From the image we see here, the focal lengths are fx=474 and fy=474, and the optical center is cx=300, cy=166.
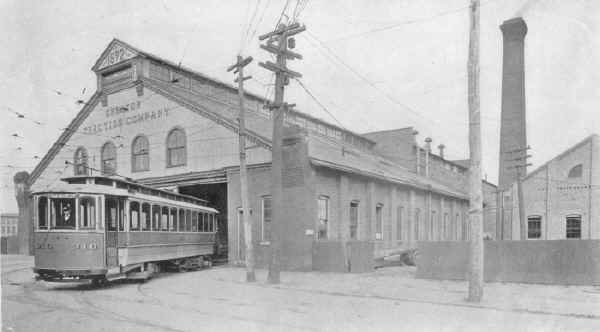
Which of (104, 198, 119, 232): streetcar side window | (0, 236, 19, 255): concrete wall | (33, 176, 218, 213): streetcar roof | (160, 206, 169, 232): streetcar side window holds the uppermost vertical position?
(33, 176, 218, 213): streetcar roof

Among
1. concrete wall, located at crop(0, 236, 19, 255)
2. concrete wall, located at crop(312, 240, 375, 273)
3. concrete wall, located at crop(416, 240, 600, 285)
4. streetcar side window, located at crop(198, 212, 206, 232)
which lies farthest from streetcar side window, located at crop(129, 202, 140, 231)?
concrete wall, located at crop(0, 236, 19, 255)

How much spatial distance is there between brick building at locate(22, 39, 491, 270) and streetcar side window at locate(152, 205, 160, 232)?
4734 mm

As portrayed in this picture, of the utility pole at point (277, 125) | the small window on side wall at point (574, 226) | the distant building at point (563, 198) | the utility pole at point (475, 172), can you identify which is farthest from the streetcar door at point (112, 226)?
the small window on side wall at point (574, 226)

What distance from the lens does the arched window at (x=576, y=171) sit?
2986cm

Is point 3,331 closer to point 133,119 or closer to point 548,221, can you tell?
point 133,119

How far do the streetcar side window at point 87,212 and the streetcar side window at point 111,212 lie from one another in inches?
13.6

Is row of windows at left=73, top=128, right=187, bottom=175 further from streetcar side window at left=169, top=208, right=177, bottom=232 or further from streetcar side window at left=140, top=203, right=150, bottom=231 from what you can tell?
streetcar side window at left=140, top=203, right=150, bottom=231

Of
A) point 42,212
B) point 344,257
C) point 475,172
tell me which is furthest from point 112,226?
point 475,172

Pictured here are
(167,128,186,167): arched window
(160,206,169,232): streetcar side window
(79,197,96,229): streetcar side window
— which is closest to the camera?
(79,197,96,229): streetcar side window

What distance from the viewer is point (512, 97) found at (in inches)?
1366

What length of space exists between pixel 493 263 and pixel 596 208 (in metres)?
19.6

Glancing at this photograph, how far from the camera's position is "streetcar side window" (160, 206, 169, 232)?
56.6ft

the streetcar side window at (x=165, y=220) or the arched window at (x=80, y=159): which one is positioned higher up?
the arched window at (x=80, y=159)

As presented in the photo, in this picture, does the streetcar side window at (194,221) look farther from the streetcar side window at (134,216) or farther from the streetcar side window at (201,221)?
the streetcar side window at (134,216)
